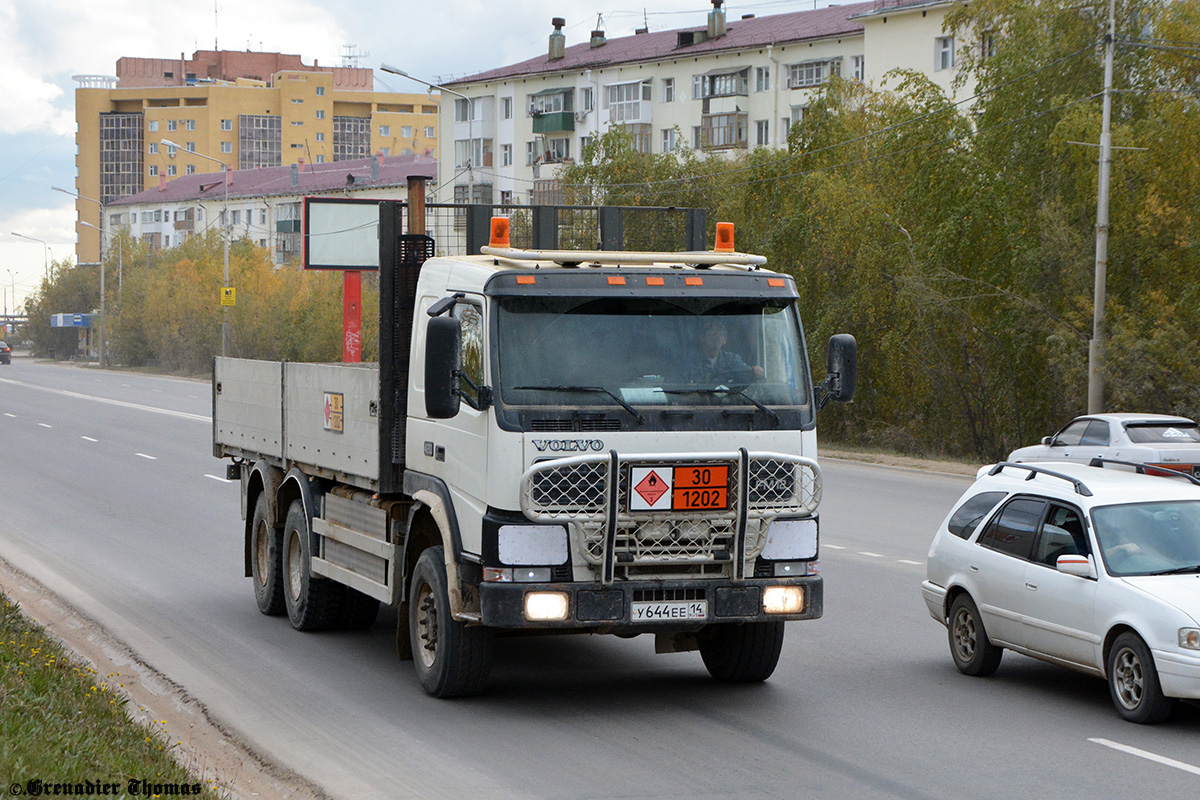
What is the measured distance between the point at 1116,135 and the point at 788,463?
24.9 meters

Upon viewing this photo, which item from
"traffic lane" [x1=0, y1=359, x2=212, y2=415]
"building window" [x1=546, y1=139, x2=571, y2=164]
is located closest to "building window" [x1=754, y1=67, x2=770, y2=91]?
"building window" [x1=546, y1=139, x2=571, y2=164]

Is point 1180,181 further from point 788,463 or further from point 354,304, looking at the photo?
point 788,463

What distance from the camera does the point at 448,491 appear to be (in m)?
9.57

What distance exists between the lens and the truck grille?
29.0 ft

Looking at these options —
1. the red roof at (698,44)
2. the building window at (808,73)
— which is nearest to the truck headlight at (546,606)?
the red roof at (698,44)

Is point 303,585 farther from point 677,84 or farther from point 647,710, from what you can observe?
point 677,84

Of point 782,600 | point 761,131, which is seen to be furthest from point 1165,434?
point 761,131

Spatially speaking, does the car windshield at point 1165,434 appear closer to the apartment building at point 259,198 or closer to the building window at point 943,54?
the building window at point 943,54

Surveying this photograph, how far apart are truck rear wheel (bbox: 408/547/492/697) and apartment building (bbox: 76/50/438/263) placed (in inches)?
5757

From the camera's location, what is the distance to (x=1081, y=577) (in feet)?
31.0

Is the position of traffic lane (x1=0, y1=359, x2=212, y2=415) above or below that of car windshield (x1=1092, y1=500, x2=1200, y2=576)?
below

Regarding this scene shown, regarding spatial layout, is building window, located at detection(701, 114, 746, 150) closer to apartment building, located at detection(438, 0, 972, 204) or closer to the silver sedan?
apartment building, located at detection(438, 0, 972, 204)

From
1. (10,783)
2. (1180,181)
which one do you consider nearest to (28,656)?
(10,783)

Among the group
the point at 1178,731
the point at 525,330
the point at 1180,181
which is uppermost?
the point at 1180,181
